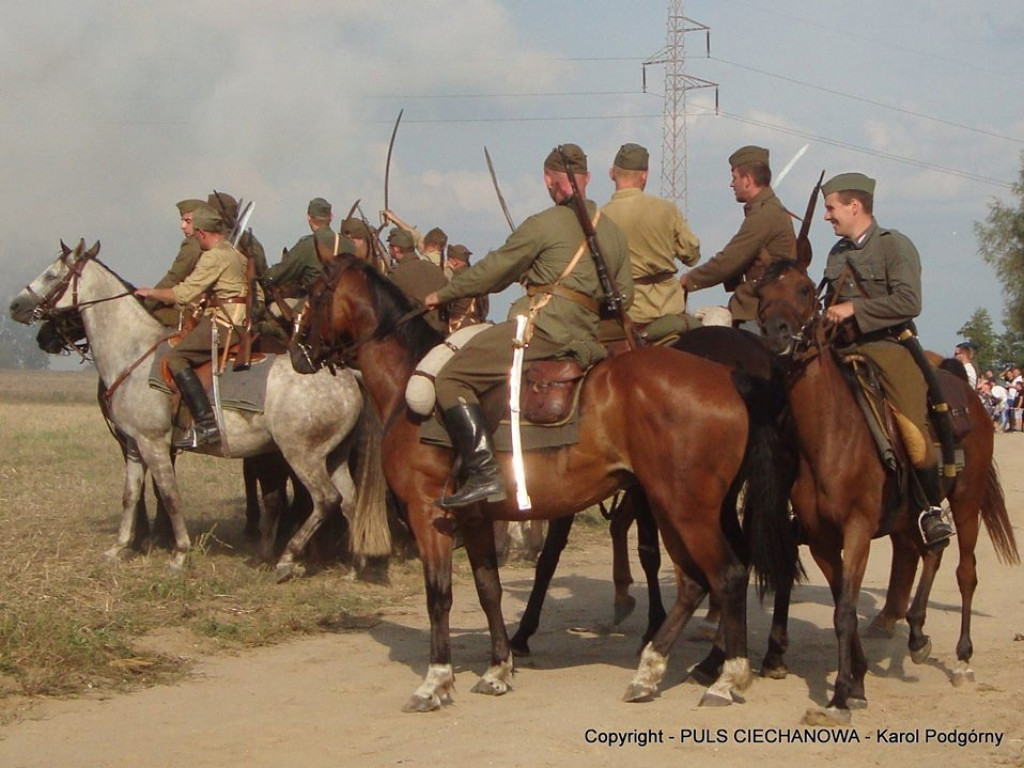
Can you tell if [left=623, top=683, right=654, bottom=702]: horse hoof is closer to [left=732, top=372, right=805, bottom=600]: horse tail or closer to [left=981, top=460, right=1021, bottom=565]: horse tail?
[left=732, top=372, right=805, bottom=600]: horse tail

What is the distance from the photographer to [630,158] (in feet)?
30.8

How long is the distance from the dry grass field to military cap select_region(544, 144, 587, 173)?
3.90 m

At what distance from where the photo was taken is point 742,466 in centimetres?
788

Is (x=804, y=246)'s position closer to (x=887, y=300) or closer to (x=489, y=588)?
(x=887, y=300)

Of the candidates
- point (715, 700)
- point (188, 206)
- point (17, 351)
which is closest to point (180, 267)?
point (188, 206)

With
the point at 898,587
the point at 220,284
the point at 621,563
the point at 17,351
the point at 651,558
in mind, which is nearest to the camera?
the point at 651,558

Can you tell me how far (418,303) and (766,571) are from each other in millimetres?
2719

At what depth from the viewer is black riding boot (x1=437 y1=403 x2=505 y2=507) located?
25.1ft

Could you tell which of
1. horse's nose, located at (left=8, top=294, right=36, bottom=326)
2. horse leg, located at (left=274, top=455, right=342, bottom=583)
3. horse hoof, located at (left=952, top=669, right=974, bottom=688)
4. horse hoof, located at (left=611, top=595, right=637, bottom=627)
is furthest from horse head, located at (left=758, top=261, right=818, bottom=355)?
horse's nose, located at (left=8, top=294, right=36, bottom=326)

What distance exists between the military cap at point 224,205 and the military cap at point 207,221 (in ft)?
0.84

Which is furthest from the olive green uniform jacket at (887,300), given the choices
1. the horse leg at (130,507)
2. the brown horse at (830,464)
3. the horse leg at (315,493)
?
the horse leg at (130,507)

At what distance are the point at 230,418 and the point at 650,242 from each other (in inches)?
184

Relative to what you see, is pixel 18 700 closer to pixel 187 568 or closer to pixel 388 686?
pixel 388 686

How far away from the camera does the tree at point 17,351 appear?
15288 cm
